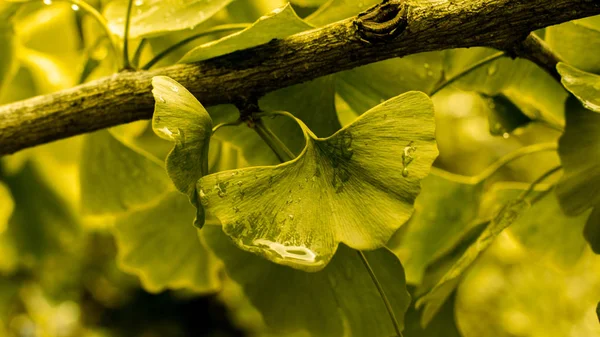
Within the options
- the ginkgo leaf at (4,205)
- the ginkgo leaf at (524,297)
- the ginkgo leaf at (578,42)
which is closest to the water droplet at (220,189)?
the ginkgo leaf at (578,42)

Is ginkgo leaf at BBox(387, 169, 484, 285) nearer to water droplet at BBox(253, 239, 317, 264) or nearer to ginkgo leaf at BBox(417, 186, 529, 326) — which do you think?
ginkgo leaf at BBox(417, 186, 529, 326)

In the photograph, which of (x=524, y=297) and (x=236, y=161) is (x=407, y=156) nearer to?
(x=236, y=161)

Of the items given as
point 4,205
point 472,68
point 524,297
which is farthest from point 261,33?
point 524,297

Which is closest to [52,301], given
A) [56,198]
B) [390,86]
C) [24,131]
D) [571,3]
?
[56,198]

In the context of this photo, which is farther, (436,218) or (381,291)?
(436,218)

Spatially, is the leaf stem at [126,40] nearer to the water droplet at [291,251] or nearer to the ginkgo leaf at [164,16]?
the ginkgo leaf at [164,16]

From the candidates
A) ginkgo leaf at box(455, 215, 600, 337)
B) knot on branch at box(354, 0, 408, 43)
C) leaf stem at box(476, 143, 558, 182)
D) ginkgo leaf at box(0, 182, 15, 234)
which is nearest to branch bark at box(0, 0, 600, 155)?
knot on branch at box(354, 0, 408, 43)

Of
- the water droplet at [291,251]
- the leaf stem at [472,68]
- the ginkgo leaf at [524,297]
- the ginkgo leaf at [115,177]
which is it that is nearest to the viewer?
the water droplet at [291,251]
